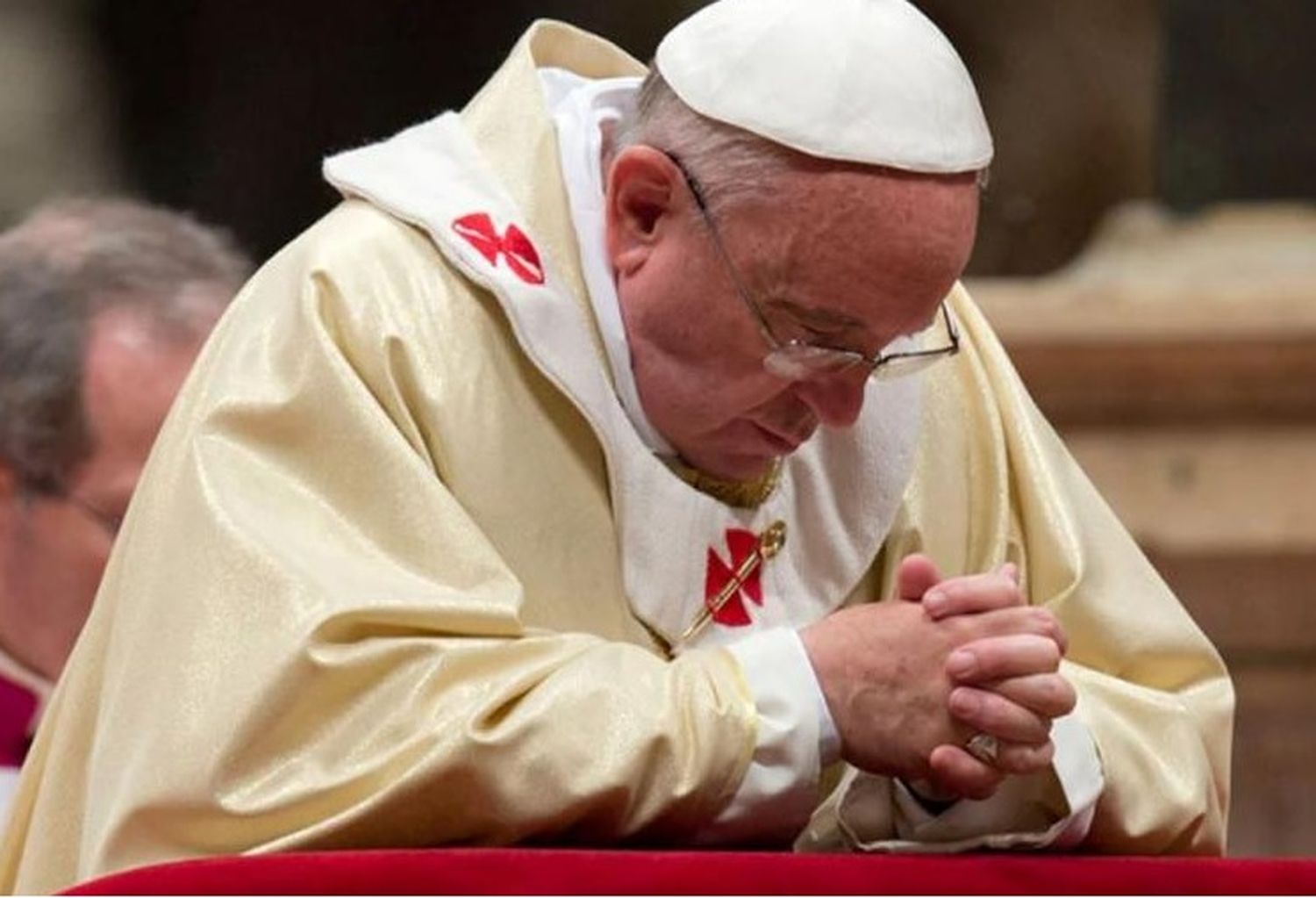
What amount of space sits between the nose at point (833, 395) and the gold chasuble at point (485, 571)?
16cm

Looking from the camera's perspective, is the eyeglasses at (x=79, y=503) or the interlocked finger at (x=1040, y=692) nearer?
the interlocked finger at (x=1040, y=692)

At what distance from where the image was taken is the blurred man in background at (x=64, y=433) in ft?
15.9

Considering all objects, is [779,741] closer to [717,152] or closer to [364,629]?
[364,629]

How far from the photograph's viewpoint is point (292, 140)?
284 inches

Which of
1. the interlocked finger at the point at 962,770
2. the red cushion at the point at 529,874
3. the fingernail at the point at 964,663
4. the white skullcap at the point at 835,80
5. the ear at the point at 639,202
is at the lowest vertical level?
the interlocked finger at the point at 962,770

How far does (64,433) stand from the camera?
4875 millimetres

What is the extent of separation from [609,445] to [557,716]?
39cm

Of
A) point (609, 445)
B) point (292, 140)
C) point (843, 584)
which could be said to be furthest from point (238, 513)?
point (292, 140)

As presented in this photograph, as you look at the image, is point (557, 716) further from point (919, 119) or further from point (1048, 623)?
point (919, 119)

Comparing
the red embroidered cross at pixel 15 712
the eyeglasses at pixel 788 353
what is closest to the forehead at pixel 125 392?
the red embroidered cross at pixel 15 712

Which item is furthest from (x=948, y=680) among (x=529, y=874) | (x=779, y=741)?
(x=529, y=874)

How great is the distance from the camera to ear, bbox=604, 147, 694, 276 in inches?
141

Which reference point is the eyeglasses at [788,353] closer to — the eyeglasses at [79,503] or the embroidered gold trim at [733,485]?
the embroidered gold trim at [733,485]

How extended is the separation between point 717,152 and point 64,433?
60.7 inches
